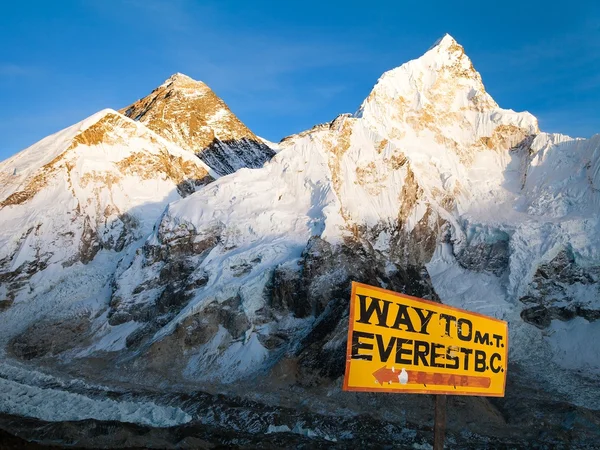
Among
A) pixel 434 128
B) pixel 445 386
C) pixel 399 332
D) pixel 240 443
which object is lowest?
pixel 240 443

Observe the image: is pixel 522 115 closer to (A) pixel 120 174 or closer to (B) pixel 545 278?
(B) pixel 545 278

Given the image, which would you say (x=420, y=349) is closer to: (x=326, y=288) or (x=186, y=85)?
(x=326, y=288)

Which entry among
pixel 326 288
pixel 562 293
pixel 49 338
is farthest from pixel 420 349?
pixel 562 293

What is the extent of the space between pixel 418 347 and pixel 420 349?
0.07 m

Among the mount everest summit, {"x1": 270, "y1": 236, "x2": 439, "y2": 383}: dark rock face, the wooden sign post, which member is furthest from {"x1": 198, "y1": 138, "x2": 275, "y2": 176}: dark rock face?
the wooden sign post

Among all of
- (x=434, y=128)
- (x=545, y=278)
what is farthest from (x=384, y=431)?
(x=434, y=128)

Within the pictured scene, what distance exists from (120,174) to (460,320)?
72.1 m

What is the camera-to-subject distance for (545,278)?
193ft

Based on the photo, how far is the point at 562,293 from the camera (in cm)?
5759

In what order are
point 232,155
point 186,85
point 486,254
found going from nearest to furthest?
1. point 486,254
2. point 232,155
3. point 186,85

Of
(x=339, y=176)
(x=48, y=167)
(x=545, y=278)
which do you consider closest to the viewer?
(x=545, y=278)

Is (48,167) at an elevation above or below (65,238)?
above

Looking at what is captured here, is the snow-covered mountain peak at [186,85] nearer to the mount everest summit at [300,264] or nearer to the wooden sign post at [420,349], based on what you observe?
the mount everest summit at [300,264]

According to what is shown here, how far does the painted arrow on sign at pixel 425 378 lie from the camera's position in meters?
8.86
